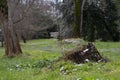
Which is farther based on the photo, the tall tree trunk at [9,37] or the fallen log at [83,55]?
the tall tree trunk at [9,37]

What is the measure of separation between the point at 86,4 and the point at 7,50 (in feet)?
56.4

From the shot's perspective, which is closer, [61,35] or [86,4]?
[86,4]

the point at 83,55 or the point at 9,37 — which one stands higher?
the point at 83,55

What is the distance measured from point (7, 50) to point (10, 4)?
2879 millimetres

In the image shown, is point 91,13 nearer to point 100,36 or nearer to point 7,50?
point 100,36

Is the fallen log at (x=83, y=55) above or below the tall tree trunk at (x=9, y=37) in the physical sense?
above

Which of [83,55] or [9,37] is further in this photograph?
[9,37]

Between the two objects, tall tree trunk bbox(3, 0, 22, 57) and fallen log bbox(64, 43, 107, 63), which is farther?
tall tree trunk bbox(3, 0, 22, 57)

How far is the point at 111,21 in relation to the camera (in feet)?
126

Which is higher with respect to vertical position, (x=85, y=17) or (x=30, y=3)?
(x=30, y=3)

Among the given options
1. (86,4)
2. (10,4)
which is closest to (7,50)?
(10,4)

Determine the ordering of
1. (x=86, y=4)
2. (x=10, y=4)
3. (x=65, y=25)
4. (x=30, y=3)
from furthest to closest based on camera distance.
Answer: (x=65, y=25) < (x=86, y=4) < (x=30, y=3) < (x=10, y=4)

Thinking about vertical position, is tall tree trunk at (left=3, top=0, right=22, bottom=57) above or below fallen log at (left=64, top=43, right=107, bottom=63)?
below

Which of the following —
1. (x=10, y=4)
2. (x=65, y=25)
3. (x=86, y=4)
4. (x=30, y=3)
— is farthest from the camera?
(x=65, y=25)
